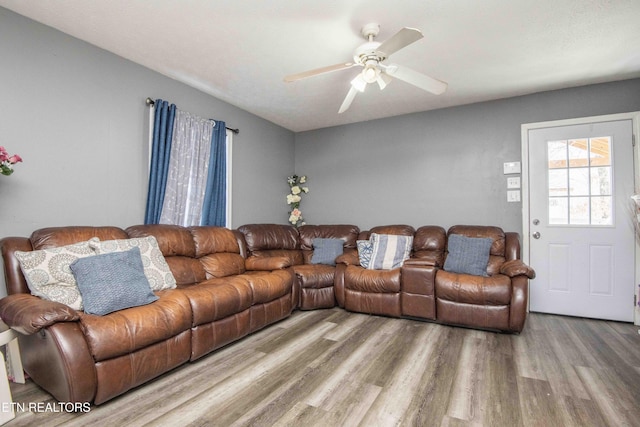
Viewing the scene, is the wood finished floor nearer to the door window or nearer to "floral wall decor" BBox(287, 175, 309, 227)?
the door window

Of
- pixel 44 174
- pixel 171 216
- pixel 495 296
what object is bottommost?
pixel 495 296

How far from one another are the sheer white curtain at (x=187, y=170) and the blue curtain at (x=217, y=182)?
54 millimetres

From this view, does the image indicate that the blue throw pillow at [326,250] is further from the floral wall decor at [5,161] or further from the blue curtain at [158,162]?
the floral wall decor at [5,161]

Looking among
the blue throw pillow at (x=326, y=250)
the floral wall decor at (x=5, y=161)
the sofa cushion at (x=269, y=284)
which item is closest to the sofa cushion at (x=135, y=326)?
the sofa cushion at (x=269, y=284)

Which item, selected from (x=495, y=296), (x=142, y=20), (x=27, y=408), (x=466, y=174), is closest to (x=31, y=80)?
(x=142, y=20)

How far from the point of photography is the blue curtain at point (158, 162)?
3.00 metres

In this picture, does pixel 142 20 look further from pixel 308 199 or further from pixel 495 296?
pixel 495 296

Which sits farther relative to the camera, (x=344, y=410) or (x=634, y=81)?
(x=634, y=81)

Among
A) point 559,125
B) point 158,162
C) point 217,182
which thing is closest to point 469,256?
point 559,125

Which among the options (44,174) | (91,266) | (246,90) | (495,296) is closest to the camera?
(91,266)

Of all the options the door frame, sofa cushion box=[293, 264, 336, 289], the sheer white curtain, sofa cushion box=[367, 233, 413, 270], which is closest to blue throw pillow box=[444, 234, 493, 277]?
sofa cushion box=[367, 233, 413, 270]

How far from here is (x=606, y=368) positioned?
2.17 metres

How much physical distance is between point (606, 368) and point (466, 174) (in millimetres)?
2462

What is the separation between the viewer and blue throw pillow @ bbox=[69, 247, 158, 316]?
1.89 metres
